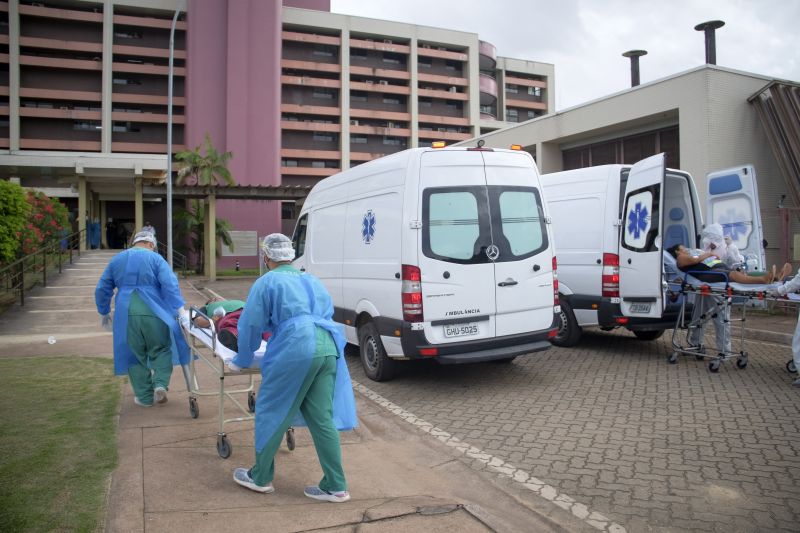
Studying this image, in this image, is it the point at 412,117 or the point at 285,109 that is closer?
the point at 285,109

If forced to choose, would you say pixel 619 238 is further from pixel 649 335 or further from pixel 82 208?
pixel 82 208

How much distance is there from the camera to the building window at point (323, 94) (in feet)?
192

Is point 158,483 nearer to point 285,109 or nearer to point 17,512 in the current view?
point 17,512

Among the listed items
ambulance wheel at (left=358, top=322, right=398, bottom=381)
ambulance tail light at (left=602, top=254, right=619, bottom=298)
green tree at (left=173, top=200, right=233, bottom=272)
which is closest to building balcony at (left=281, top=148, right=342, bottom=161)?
green tree at (left=173, top=200, right=233, bottom=272)

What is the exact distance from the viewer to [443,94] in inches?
2448

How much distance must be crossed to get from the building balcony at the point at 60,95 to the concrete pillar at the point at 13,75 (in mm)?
755

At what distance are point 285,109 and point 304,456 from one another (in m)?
55.2

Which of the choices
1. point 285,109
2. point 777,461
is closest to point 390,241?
point 777,461

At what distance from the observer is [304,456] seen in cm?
463

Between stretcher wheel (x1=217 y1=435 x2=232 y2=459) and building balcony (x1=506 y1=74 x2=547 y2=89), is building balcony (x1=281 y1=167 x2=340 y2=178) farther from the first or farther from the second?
stretcher wheel (x1=217 y1=435 x2=232 y2=459)

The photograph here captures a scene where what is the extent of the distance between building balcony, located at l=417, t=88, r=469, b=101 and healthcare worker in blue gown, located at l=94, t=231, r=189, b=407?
58.6 m

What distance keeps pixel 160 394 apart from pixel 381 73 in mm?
57719

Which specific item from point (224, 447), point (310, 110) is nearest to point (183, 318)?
point (224, 447)

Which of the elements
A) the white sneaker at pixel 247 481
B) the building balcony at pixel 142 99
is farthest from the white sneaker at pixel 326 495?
the building balcony at pixel 142 99
